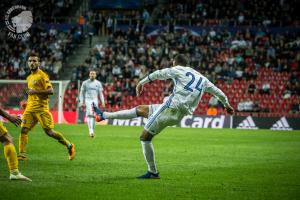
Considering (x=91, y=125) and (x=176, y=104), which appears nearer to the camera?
(x=176, y=104)

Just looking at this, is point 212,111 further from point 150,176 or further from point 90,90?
point 150,176

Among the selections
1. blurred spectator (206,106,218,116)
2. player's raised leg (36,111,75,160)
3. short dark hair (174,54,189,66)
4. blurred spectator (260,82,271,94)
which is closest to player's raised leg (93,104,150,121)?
short dark hair (174,54,189,66)

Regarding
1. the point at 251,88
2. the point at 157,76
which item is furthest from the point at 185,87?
the point at 251,88

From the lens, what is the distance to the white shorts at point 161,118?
39.0 feet

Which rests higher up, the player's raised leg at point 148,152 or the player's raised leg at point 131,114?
the player's raised leg at point 131,114

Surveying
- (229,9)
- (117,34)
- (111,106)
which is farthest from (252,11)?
(111,106)

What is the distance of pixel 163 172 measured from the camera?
13.1 metres

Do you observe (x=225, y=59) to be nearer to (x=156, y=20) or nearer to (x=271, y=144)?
(x=156, y=20)

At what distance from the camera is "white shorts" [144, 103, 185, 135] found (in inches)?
468

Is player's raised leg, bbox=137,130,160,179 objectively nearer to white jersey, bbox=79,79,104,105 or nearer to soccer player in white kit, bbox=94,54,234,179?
soccer player in white kit, bbox=94,54,234,179

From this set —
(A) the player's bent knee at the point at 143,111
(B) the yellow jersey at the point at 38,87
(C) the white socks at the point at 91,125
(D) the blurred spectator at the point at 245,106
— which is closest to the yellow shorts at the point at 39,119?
(B) the yellow jersey at the point at 38,87

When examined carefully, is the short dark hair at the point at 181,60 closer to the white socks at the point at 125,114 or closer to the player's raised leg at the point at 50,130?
the white socks at the point at 125,114

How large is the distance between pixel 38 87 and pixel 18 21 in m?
26.9

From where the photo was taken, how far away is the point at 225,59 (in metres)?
39.3
